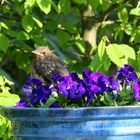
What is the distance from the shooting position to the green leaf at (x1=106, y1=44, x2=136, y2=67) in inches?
181

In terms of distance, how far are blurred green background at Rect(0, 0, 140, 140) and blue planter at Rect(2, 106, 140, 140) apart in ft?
6.86

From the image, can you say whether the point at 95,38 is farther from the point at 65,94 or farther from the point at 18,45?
the point at 65,94

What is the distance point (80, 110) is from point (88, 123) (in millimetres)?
80

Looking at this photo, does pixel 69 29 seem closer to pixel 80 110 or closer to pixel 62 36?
pixel 62 36

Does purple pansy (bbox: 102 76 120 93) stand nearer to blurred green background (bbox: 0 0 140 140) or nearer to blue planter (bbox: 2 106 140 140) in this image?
blue planter (bbox: 2 106 140 140)

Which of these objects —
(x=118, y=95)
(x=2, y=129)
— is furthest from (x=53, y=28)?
(x=118, y=95)

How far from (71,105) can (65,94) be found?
76 millimetres

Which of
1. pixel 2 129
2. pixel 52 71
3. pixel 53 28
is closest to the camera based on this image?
pixel 2 129

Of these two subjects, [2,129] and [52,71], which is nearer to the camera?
[2,129]

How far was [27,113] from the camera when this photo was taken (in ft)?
9.97

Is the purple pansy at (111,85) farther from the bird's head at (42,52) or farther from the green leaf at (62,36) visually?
the green leaf at (62,36)

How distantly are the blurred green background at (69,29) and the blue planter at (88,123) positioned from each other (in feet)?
6.86

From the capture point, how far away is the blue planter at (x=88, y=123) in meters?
2.94

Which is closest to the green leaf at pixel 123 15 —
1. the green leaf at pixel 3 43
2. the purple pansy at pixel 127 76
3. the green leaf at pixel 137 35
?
the green leaf at pixel 137 35
